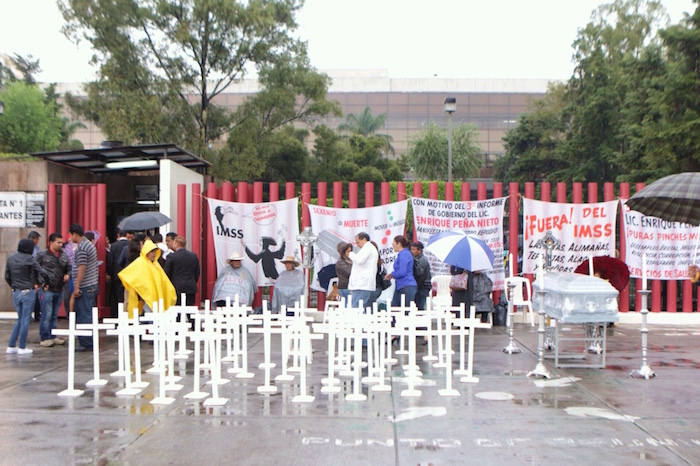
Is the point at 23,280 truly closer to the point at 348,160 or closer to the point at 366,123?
the point at 348,160

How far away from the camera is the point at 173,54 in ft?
104

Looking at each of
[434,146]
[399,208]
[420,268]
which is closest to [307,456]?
[420,268]

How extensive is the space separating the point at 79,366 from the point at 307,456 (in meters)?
5.13

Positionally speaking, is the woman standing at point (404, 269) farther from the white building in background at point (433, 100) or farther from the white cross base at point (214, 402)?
the white building in background at point (433, 100)

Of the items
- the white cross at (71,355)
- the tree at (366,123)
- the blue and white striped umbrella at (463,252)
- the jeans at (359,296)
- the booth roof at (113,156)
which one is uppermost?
the tree at (366,123)

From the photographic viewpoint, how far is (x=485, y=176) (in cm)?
6294

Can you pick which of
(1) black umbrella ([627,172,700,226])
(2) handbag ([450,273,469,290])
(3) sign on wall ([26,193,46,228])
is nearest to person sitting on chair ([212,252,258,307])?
(2) handbag ([450,273,469,290])

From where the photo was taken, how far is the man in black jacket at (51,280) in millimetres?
10477

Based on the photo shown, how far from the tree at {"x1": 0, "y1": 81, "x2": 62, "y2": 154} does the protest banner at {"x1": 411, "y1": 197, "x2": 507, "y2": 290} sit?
2941 centimetres

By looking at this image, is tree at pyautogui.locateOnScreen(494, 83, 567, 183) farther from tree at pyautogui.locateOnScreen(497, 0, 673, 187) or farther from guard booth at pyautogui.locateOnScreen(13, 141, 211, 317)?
guard booth at pyautogui.locateOnScreen(13, 141, 211, 317)

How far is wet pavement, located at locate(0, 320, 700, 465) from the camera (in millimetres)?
5598

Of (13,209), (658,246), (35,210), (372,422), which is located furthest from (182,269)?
(658,246)

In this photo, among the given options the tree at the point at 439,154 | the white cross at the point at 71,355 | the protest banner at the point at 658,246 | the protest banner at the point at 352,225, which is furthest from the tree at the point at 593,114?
the white cross at the point at 71,355

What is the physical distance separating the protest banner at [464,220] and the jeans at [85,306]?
20.3 ft
